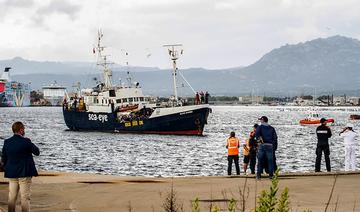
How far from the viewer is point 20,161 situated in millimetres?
11180

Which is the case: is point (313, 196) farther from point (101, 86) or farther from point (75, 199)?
point (101, 86)

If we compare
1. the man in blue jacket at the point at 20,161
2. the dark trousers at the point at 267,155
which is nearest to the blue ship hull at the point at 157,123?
the dark trousers at the point at 267,155

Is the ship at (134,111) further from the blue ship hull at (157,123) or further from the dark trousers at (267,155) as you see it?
the dark trousers at (267,155)

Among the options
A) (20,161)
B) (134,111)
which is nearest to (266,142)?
(20,161)

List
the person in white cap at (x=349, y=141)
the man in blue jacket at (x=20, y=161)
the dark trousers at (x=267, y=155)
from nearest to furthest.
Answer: the man in blue jacket at (x=20, y=161)
the dark trousers at (x=267, y=155)
the person in white cap at (x=349, y=141)

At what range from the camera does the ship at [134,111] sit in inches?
2766

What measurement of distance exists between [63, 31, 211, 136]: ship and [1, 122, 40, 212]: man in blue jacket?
188ft

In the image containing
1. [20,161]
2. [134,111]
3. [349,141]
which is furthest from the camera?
[134,111]

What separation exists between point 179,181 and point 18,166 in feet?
24.0

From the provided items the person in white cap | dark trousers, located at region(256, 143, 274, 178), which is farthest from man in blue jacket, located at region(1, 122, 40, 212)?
the person in white cap

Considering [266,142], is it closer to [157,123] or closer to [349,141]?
[349,141]

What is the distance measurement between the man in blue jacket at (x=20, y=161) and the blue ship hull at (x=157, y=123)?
5797cm

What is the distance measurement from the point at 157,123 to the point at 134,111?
2.97 metres

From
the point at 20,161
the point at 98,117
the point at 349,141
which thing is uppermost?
the point at 20,161
